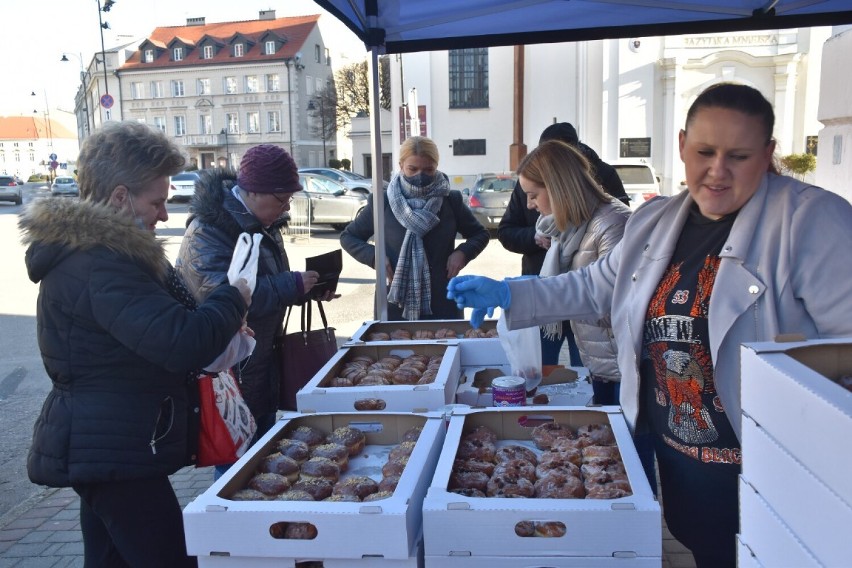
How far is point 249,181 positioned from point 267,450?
1.24 m

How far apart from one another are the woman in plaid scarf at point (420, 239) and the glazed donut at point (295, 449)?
198cm

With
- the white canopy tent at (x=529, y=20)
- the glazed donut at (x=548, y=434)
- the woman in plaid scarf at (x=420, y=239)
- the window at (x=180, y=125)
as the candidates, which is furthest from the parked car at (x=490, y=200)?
the window at (x=180, y=125)

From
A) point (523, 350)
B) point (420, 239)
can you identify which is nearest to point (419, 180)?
point (420, 239)

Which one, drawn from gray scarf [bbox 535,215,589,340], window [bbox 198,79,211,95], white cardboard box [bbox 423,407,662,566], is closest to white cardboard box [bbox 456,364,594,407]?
gray scarf [bbox 535,215,589,340]

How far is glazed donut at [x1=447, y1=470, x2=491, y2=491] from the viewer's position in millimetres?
1891

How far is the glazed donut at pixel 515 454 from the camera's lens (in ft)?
6.97

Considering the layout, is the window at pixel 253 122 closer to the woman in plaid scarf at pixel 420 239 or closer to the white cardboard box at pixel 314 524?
the woman in plaid scarf at pixel 420 239

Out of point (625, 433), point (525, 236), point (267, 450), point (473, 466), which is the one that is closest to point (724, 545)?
point (625, 433)

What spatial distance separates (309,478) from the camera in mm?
2068

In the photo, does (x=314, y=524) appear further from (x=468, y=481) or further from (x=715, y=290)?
(x=715, y=290)

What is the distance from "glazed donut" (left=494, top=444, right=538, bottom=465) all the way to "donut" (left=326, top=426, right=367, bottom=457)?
453 mm

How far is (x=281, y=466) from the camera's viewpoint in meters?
2.08

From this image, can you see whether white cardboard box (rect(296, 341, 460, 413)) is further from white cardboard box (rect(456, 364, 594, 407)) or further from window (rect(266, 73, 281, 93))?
window (rect(266, 73, 281, 93))

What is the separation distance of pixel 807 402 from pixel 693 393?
3.20ft
